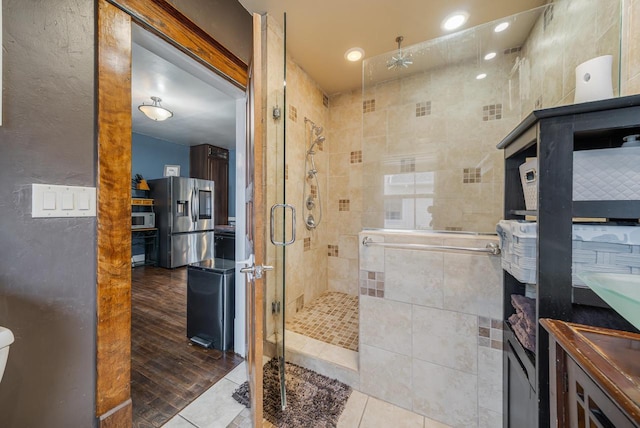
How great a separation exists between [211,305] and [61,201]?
126 centimetres

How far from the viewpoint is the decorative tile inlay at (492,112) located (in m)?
1.92

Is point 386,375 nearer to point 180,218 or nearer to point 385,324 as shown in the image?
point 385,324

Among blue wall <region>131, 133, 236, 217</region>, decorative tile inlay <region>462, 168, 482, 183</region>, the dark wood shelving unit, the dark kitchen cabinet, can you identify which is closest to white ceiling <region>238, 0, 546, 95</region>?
decorative tile inlay <region>462, 168, 482, 183</region>

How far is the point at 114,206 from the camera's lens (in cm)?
102

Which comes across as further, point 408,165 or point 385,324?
point 408,165

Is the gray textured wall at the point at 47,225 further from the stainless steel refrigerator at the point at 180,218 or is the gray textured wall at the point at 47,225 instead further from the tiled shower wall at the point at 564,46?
the stainless steel refrigerator at the point at 180,218

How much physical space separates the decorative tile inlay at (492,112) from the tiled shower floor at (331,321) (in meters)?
2.19

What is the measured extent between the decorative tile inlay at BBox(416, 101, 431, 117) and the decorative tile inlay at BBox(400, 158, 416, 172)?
471 mm

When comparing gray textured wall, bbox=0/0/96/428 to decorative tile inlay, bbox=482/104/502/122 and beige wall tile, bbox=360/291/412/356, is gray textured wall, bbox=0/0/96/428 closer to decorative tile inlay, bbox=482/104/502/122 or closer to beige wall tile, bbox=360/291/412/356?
beige wall tile, bbox=360/291/412/356

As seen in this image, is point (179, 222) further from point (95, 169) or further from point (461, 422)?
point (461, 422)

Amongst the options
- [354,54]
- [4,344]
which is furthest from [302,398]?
[354,54]

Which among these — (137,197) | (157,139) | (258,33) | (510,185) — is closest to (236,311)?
(258,33)

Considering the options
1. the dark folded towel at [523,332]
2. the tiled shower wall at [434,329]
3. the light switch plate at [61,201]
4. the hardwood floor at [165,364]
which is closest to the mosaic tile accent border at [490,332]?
the tiled shower wall at [434,329]

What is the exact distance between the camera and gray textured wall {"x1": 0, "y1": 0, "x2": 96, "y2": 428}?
79 centimetres
